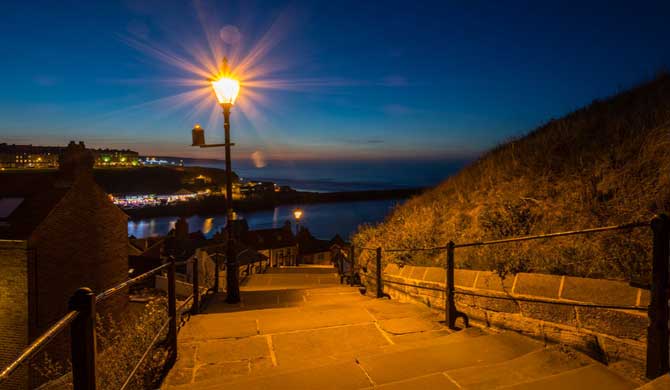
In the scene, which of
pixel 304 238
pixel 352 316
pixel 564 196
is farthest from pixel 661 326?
pixel 304 238

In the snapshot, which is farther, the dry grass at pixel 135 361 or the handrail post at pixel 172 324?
the handrail post at pixel 172 324

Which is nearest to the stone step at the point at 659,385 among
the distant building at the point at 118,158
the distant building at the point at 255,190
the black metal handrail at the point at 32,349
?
the black metal handrail at the point at 32,349

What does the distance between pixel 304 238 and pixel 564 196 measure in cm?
4998

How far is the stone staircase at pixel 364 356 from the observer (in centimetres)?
286

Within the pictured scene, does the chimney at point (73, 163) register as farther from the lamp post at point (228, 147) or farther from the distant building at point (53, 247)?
the lamp post at point (228, 147)

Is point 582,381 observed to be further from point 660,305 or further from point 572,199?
point 572,199

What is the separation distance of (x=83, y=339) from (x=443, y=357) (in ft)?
8.37

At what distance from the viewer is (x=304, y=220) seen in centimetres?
10731

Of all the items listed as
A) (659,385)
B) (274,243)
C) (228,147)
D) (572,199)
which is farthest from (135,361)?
(274,243)

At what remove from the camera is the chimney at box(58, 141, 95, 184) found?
17188mm

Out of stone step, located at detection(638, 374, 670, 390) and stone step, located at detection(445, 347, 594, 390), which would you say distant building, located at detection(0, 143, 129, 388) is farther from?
stone step, located at detection(638, 374, 670, 390)

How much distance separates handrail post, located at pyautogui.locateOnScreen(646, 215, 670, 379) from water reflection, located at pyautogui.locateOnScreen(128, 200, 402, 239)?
241 ft

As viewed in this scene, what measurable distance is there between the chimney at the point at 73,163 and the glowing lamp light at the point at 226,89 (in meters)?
13.0

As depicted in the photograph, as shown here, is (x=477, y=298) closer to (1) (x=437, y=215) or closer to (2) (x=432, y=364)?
(2) (x=432, y=364)
